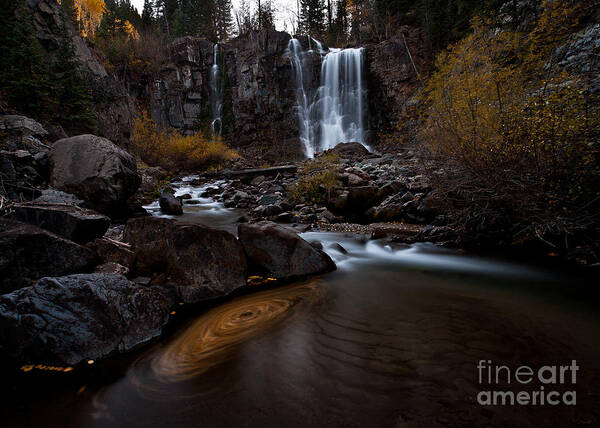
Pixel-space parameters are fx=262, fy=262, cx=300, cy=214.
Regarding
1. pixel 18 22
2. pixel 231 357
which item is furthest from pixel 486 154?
pixel 18 22

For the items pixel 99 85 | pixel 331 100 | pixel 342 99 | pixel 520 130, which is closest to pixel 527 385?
pixel 520 130

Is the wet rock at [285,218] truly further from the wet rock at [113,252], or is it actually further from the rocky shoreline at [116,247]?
the wet rock at [113,252]

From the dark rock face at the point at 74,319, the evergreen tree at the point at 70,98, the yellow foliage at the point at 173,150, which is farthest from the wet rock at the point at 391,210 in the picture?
the yellow foliage at the point at 173,150

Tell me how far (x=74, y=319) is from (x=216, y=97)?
33.8 metres

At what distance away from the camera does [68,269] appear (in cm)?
319

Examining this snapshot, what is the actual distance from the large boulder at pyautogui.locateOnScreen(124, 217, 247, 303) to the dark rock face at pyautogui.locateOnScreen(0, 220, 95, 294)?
25.0 inches

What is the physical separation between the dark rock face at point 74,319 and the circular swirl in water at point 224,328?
0.39m

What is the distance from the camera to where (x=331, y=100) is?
84.1 ft

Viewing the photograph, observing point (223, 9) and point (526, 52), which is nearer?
point (526, 52)

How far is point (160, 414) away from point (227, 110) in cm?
3295

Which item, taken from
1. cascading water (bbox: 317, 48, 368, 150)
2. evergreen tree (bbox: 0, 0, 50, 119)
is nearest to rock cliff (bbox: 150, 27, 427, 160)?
cascading water (bbox: 317, 48, 368, 150)

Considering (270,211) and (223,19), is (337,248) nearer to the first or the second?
(270,211)

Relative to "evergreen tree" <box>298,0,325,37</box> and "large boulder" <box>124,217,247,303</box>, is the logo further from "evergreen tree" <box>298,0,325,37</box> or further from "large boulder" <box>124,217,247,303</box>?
"evergreen tree" <box>298,0,325,37</box>

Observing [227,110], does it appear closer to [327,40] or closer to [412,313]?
[327,40]
